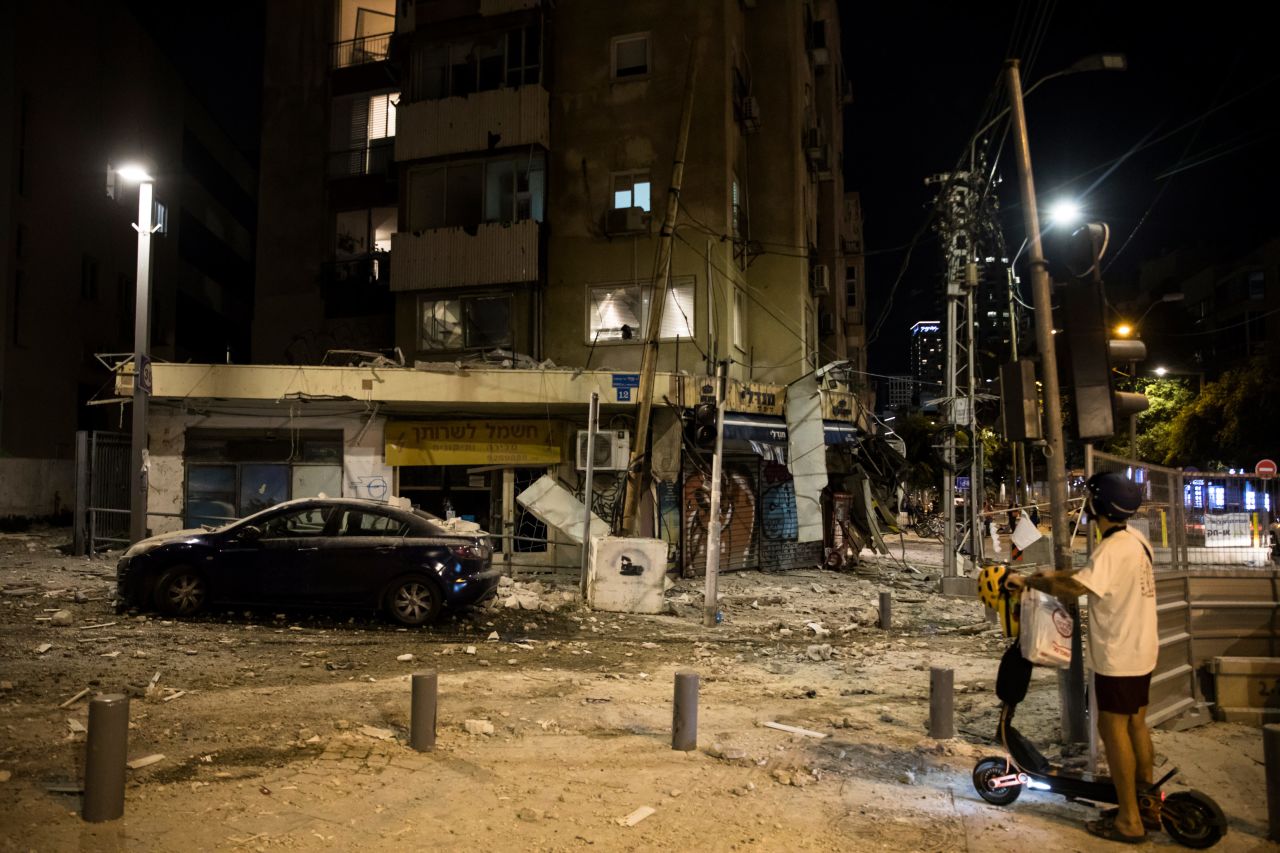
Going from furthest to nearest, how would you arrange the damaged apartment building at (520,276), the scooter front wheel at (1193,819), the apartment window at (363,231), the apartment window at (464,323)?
the apartment window at (363,231) → the apartment window at (464,323) → the damaged apartment building at (520,276) → the scooter front wheel at (1193,819)

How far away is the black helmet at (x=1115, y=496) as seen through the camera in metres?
4.87

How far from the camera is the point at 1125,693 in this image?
15.4ft

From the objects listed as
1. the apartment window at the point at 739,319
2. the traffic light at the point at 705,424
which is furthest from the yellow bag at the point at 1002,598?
the apartment window at the point at 739,319

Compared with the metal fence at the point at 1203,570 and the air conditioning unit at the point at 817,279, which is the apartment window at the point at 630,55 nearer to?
the air conditioning unit at the point at 817,279

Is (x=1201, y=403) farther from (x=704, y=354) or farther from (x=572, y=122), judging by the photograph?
(x=572, y=122)

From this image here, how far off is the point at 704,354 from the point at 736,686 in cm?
1139

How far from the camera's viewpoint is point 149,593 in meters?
11.5

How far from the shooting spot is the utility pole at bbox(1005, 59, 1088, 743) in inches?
243

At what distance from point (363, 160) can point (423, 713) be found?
20992 millimetres

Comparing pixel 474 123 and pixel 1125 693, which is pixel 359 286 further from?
pixel 1125 693

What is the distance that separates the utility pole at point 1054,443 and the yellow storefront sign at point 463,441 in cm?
1144

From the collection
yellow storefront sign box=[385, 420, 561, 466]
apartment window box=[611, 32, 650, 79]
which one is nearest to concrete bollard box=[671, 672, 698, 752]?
yellow storefront sign box=[385, 420, 561, 466]

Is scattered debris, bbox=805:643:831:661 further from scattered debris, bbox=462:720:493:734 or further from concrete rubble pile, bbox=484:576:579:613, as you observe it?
scattered debris, bbox=462:720:493:734

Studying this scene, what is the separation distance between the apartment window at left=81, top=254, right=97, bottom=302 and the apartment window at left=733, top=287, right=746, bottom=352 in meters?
23.2
